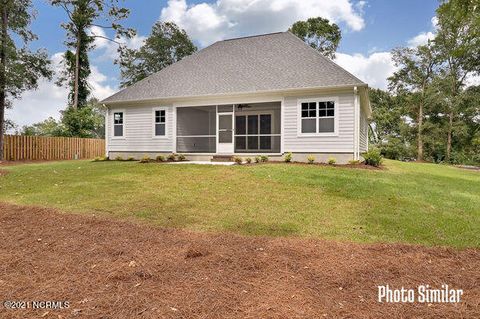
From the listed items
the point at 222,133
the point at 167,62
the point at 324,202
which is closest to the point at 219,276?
the point at 324,202

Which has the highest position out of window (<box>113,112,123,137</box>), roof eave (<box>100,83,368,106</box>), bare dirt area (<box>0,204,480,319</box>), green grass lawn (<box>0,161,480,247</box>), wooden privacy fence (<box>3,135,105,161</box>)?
roof eave (<box>100,83,368,106</box>)

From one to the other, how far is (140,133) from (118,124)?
1681mm

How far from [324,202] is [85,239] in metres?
5.05

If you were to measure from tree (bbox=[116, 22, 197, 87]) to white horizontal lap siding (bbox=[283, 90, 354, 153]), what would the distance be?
2675cm

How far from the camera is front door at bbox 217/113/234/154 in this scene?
16.3m

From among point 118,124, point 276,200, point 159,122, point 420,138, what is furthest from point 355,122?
point 420,138

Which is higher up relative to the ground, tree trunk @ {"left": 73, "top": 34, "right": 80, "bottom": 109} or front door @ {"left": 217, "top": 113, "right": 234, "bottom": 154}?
tree trunk @ {"left": 73, "top": 34, "right": 80, "bottom": 109}

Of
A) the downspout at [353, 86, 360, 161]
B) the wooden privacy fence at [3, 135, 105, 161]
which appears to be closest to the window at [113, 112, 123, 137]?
the wooden privacy fence at [3, 135, 105, 161]

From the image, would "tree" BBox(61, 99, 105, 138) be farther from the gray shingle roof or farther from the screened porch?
the screened porch

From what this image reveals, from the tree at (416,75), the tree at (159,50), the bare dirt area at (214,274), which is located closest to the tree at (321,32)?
the tree at (416,75)

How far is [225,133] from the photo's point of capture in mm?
16641

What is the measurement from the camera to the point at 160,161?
1570cm

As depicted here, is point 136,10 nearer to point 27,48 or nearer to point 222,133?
point 222,133

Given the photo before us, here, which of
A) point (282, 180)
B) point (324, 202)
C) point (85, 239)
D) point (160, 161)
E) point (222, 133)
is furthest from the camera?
point (222, 133)
